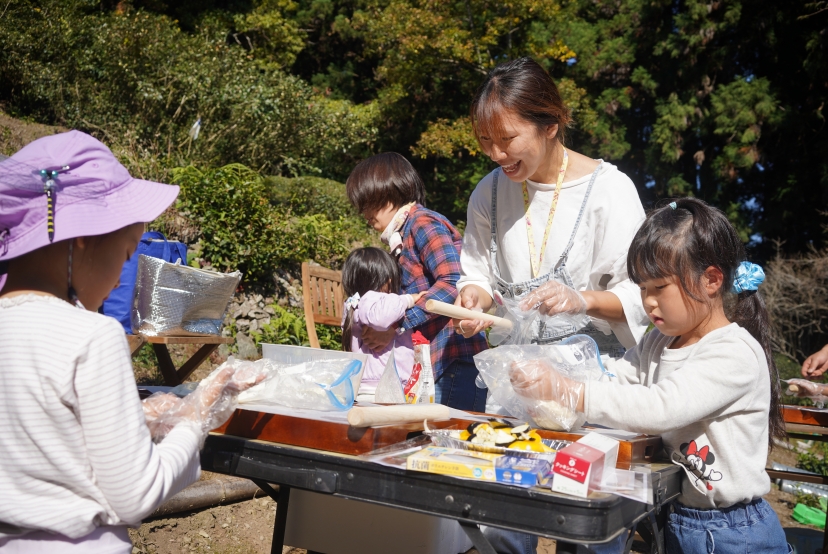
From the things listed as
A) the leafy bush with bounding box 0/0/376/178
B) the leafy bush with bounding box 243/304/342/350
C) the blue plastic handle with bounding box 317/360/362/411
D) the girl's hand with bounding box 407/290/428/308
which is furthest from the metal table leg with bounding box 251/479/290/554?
the leafy bush with bounding box 0/0/376/178

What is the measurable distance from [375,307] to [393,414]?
4.73ft

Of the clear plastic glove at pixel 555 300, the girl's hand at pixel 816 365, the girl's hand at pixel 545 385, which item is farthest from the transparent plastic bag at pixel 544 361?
the girl's hand at pixel 816 365

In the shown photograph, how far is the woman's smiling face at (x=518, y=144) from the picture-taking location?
2211 mm

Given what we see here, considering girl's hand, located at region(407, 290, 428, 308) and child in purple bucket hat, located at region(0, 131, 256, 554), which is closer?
child in purple bucket hat, located at region(0, 131, 256, 554)

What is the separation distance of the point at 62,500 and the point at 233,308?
6053 mm

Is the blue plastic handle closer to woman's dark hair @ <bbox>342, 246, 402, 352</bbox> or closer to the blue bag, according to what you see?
woman's dark hair @ <bbox>342, 246, 402, 352</bbox>

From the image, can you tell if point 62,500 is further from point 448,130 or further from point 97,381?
point 448,130

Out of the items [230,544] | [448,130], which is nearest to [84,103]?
[448,130]

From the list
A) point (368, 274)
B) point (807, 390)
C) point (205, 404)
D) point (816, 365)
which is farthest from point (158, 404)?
point (816, 365)

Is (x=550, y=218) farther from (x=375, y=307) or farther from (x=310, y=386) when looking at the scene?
(x=310, y=386)

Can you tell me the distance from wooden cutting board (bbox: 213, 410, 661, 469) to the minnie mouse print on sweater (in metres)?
0.11

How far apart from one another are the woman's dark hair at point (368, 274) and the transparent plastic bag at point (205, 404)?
158cm

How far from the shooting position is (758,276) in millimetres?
1801

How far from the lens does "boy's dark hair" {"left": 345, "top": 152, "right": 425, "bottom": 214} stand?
9.87 ft
